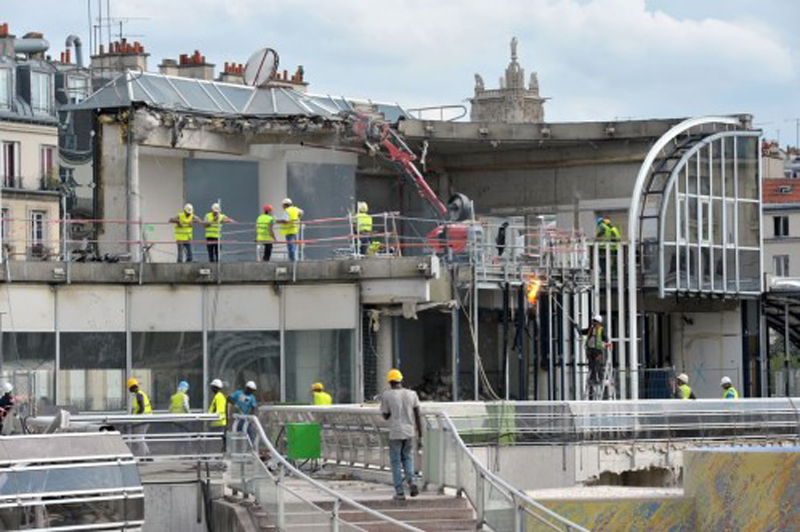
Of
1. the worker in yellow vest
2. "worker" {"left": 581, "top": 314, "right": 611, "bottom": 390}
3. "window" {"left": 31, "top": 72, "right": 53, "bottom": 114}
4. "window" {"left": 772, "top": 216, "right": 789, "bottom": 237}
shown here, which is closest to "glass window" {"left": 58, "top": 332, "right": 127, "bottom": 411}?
the worker in yellow vest

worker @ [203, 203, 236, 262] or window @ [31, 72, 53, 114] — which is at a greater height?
window @ [31, 72, 53, 114]

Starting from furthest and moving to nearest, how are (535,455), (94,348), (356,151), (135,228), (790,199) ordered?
1. (790,199)
2. (356,151)
3. (135,228)
4. (94,348)
5. (535,455)

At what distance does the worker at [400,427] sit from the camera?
96.9ft

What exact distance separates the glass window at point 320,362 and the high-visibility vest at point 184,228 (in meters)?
2.96

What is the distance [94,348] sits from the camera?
43.7 m

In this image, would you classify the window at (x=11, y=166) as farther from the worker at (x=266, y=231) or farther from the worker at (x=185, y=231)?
the worker at (x=266, y=231)

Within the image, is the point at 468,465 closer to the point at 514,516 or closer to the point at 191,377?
the point at 514,516

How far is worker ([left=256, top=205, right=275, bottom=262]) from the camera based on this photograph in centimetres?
4522

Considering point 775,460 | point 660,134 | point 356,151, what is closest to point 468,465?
point 775,460

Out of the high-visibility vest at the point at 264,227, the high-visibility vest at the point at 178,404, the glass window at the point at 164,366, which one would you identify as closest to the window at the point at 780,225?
the high-visibility vest at the point at 264,227

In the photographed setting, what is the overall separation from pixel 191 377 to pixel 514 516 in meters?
17.6

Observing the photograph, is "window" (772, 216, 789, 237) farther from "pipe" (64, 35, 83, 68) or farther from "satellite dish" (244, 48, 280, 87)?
"satellite dish" (244, 48, 280, 87)

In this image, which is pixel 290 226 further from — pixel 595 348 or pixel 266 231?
pixel 595 348

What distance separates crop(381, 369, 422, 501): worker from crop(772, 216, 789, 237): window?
302ft
